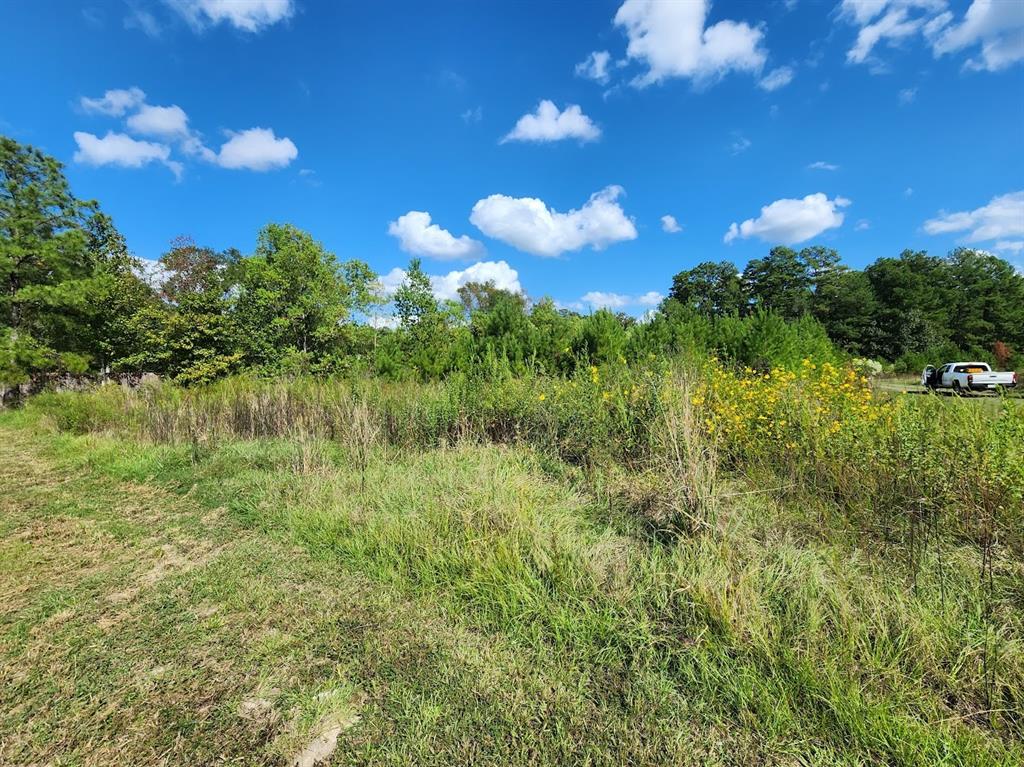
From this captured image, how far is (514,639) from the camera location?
85.8 inches

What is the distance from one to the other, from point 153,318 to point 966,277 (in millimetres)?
62316

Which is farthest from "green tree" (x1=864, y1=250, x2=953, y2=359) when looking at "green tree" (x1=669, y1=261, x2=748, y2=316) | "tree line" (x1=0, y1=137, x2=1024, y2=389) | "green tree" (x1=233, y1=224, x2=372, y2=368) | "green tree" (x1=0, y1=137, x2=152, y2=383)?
"green tree" (x1=0, y1=137, x2=152, y2=383)

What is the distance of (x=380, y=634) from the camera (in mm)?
2268

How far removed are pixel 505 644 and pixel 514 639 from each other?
62mm

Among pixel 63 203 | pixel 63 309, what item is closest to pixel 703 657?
pixel 63 309

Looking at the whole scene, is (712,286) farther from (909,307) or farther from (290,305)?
(290,305)

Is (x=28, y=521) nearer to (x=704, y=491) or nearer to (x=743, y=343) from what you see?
(x=704, y=491)

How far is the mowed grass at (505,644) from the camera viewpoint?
1.60m

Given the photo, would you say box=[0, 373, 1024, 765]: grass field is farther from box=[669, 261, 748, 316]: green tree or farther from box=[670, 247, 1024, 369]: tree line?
box=[669, 261, 748, 316]: green tree

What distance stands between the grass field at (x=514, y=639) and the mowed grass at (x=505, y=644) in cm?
1

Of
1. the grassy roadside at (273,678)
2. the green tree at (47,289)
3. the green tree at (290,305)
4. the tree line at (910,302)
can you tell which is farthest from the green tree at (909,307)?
the green tree at (47,289)

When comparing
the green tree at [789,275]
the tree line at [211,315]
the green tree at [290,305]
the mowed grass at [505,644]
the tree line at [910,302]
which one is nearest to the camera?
the mowed grass at [505,644]

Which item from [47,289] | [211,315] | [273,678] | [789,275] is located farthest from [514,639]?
[789,275]

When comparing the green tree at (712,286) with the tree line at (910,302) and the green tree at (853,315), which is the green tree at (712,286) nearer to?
the tree line at (910,302)
